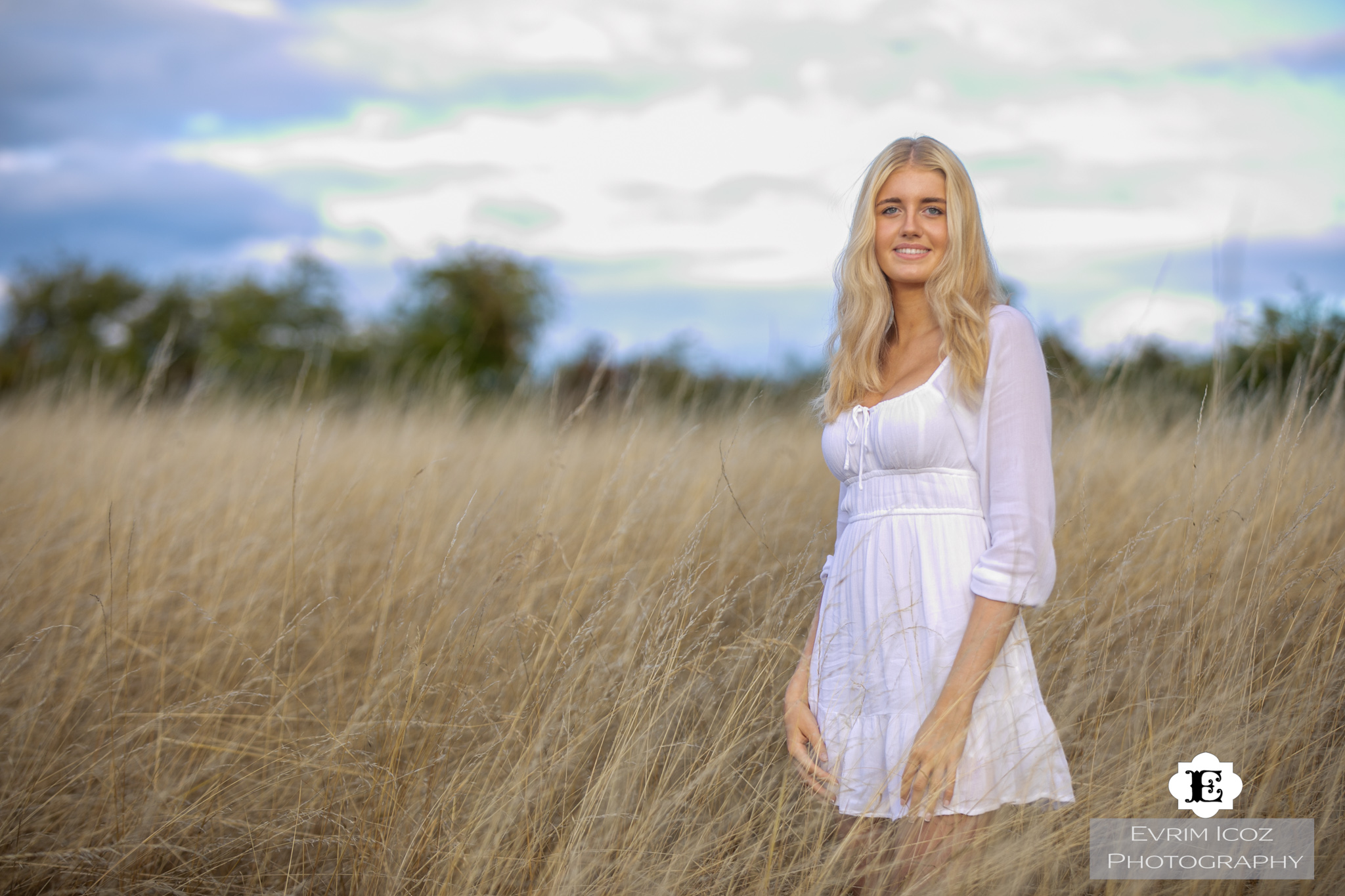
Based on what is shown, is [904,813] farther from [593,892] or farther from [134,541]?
[134,541]

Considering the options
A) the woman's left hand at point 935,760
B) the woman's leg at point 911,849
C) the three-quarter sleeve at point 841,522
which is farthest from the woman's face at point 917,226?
the woman's leg at point 911,849

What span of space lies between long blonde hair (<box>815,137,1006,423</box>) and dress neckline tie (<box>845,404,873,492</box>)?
0.06 meters

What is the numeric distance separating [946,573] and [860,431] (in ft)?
1.15

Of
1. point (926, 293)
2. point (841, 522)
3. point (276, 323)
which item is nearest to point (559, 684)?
point (841, 522)

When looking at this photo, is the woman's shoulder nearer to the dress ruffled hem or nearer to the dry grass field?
the dress ruffled hem

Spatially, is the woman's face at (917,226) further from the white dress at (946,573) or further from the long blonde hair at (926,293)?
the white dress at (946,573)

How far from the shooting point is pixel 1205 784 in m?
1.95

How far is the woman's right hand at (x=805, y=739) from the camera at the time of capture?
1.72m

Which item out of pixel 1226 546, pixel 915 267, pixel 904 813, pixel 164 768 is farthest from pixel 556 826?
pixel 1226 546

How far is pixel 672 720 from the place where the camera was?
2.17 m

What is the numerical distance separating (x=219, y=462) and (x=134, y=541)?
51.3 inches

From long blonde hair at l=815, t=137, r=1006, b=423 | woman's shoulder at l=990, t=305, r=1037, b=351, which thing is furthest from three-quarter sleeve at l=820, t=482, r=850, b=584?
woman's shoulder at l=990, t=305, r=1037, b=351

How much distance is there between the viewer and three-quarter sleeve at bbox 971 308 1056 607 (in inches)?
59.3

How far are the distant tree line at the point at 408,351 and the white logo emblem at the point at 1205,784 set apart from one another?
61.2 inches
